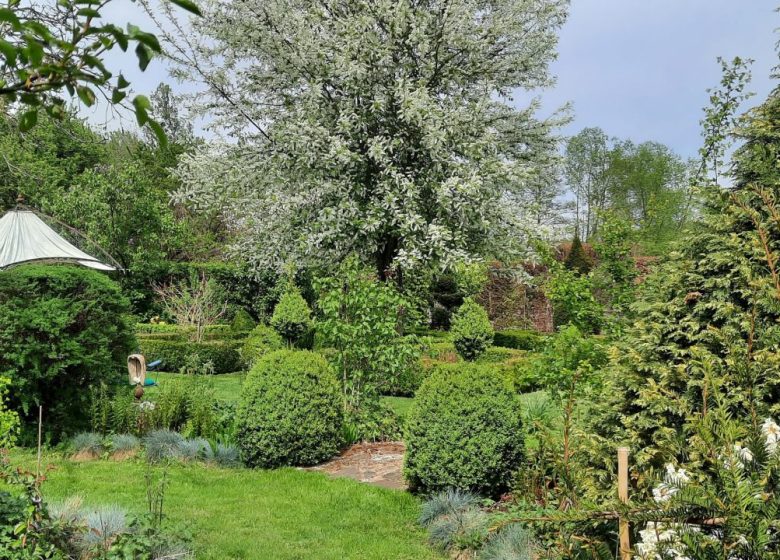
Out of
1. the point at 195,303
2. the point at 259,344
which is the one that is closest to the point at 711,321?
the point at 259,344

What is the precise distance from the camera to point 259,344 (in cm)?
1077

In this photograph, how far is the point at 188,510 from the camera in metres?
4.62

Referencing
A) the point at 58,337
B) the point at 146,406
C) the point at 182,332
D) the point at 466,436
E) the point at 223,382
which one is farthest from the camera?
the point at 182,332

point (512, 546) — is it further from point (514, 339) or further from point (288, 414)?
point (514, 339)

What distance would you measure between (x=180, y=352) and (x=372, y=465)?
8.05 metres

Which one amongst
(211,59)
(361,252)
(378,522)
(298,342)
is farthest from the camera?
(298,342)

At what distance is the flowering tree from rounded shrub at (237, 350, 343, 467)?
2407 millimetres

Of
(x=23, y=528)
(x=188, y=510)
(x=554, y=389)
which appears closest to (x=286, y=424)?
(x=188, y=510)

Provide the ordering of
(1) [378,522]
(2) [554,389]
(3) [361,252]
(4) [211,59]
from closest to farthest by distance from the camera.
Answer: (1) [378,522] < (2) [554,389] < (3) [361,252] < (4) [211,59]

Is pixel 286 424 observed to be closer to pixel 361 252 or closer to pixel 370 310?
pixel 370 310

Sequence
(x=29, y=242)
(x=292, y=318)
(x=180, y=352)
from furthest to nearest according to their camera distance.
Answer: (x=180, y=352)
(x=292, y=318)
(x=29, y=242)

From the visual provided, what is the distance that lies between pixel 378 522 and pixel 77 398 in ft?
14.1

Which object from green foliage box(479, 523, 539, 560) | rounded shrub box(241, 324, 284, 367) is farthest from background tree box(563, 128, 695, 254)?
green foliage box(479, 523, 539, 560)

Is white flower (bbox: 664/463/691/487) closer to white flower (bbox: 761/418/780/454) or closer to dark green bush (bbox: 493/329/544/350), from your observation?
white flower (bbox: 761/418/780/454)
